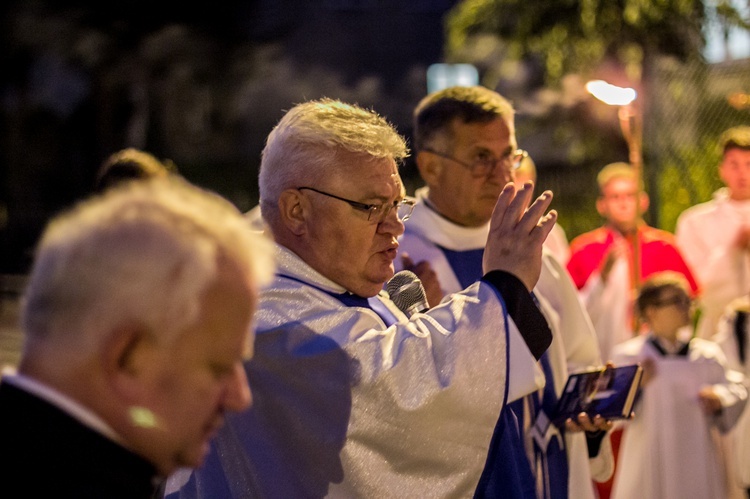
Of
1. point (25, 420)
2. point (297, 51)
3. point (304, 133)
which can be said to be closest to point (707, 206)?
point (304, 133)

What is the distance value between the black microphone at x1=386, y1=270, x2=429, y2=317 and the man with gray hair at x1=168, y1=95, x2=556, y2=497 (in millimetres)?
113

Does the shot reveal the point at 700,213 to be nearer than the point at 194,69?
Yes

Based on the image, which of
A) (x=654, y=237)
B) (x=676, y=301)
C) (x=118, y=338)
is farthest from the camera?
(x=654, y=237)

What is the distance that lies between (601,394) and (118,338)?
214 cm

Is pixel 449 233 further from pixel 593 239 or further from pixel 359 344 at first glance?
pixel 593 239

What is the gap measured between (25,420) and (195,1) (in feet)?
77.8

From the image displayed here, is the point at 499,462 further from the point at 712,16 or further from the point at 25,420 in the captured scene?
the point at 712,16

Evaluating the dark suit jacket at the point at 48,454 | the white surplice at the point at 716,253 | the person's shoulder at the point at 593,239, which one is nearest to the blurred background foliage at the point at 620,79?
the white surplice at the point at 716,253

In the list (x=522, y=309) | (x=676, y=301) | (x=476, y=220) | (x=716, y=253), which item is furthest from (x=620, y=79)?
(x=522, y=309)

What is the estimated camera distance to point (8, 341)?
520 inches

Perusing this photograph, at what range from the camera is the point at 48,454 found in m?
1.48

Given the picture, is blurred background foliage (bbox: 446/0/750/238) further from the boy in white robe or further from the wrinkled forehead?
the wrinkled forehead

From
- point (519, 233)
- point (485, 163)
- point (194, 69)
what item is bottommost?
point (519, 233)

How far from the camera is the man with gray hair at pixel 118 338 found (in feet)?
4.81
